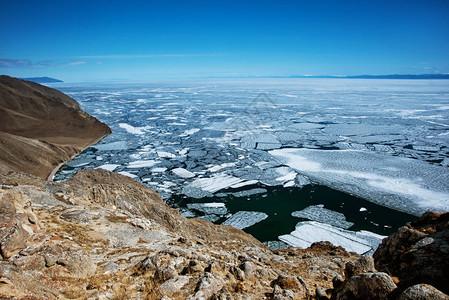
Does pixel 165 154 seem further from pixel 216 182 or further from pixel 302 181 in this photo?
pixel 302 181

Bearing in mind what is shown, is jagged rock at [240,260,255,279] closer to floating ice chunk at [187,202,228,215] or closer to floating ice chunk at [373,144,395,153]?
floating ice chunk at [187,202,228,215]

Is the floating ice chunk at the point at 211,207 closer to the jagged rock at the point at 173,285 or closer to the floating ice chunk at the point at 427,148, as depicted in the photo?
the jagged rock at the point at 173,285

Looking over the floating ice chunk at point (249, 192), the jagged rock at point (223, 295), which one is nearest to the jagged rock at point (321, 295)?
the jagged rock at point (223, 295)

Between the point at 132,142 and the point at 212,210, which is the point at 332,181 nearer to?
the point at 212,210

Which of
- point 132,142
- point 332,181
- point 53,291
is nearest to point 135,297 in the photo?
point 53,291

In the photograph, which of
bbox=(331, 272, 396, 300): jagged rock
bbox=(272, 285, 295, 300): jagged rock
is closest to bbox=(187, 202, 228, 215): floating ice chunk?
bbox=(272, 285, 295, 300): jagged rock
